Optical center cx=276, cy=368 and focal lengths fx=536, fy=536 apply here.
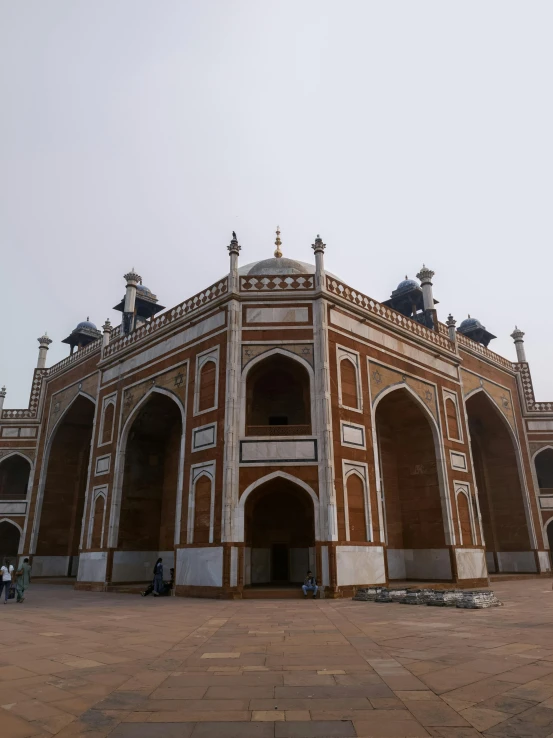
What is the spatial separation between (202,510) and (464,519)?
32.3ft

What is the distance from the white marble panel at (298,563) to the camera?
17391 millimetres

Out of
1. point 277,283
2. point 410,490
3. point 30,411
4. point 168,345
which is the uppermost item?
point 277,283

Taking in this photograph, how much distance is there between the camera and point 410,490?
19.8 m

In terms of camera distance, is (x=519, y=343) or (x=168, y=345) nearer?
(x=168, y=345)

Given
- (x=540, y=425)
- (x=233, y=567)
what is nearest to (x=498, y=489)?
(x=540, y=425)

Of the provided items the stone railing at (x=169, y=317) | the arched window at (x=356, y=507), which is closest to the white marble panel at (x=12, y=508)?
the stone railing at (x=169, y=317)

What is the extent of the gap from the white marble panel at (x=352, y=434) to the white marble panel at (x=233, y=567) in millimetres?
4294

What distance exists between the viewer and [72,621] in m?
9.36

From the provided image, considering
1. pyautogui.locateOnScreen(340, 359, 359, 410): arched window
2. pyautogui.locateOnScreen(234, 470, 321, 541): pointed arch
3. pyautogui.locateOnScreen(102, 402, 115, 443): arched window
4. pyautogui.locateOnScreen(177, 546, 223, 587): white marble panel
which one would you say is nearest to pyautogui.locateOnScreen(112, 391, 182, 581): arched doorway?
pyautogui.locateOnScreen(102, 402, 115, 443): arched window

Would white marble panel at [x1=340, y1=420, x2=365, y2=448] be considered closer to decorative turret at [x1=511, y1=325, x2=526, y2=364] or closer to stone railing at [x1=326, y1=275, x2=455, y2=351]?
stone railing at [x1=326, y1=275, x2=455, y2=351]

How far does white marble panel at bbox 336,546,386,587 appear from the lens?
1417cm

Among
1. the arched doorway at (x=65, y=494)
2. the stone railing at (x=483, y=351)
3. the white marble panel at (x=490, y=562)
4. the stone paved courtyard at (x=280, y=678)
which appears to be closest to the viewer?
the stone paved courtyard at (x=280, y=678)

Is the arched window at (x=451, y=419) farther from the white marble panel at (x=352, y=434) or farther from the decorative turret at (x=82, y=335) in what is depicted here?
the decorative turret at (x=82, y=335)

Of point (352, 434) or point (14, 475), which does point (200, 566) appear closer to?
point (352, 434)
